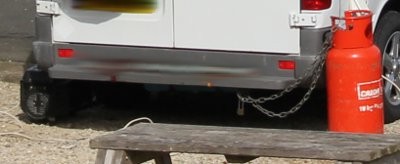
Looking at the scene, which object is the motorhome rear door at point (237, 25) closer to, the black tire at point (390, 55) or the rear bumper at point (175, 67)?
the rear bumper at point (175, 67)

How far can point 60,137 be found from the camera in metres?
8.37

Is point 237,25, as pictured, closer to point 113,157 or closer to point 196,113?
point 196,113

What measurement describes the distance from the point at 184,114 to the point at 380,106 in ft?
6.79

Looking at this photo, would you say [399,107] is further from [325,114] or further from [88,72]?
[88,72]

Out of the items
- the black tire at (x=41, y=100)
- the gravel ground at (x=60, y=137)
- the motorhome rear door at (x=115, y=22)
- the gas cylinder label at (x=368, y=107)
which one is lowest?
the gravel ground at (x=60, y=137)

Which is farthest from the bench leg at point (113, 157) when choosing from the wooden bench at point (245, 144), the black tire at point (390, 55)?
the black tire at point (390, 55)

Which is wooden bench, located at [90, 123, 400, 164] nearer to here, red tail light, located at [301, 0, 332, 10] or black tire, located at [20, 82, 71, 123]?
red tail light, located at [301, 0, 332, 10]

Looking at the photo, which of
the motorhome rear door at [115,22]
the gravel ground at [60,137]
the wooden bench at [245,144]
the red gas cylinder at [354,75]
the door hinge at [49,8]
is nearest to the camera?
the wooden bench at [245,144]

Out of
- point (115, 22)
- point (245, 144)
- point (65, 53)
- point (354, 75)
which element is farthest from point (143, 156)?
point (65, 53)

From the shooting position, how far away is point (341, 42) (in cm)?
737

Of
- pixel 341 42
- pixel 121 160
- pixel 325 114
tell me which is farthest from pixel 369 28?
pixel 121 160

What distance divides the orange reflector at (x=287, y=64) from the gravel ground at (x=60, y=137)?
0.59 metres

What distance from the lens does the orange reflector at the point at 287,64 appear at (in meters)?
7.61

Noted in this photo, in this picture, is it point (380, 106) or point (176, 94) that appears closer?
point (380, 106)
